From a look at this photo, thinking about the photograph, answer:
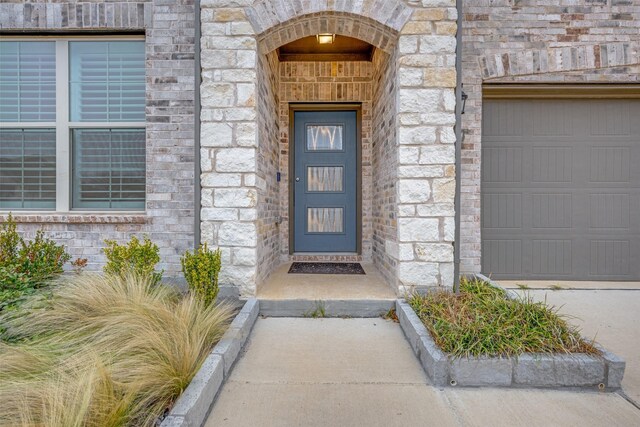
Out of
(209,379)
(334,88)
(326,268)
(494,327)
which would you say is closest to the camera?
(209,379)

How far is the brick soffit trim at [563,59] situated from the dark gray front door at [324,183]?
1.91 meters

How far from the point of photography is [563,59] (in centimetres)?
388

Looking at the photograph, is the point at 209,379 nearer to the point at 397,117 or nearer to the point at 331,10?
the point at 397,117

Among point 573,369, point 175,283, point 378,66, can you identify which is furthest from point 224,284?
point 378,66

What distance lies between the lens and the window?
3.89m

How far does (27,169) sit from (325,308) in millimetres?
3802

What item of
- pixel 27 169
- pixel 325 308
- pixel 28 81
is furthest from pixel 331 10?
pixel 27 169

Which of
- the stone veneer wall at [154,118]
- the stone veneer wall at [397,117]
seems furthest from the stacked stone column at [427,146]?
the stone veneer wall at [154,118]

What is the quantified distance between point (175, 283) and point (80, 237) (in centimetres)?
123

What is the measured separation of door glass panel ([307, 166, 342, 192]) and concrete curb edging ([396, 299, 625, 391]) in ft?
10.3

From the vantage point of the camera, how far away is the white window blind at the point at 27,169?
12.9 ft

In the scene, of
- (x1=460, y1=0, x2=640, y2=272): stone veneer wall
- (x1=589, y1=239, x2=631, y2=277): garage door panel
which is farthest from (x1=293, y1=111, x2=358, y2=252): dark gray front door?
(x1=589, y1=239, x2=631, y2=277): garage door panel

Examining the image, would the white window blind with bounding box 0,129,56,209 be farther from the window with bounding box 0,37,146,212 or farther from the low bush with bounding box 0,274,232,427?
the low bush with bounding box 0,274,232,427

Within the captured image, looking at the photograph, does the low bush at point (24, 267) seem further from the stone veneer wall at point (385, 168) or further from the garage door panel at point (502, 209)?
the garage door panel at point (502, 209)
